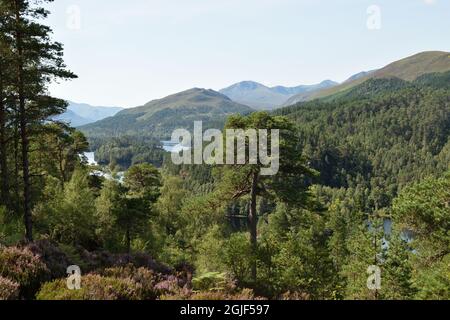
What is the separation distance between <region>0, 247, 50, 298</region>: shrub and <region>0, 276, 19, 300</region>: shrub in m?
0.73

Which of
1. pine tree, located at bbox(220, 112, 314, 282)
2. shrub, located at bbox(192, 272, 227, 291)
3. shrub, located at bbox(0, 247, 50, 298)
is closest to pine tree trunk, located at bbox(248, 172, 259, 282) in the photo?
pine tree, located at bbox(220, 112, 314, 282)

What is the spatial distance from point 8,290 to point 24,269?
2146mm

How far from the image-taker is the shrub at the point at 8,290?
8.71 metres

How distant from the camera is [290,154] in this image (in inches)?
857

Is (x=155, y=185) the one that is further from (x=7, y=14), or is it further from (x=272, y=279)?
(x=7, y=14)

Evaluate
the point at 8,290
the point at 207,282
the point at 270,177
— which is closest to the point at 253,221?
the point at 270,177

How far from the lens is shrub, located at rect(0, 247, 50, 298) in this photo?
10.3 m

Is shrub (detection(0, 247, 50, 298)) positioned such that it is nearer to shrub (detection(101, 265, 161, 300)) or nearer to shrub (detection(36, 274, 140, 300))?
shrub (detection(36, 274, 140, 300))

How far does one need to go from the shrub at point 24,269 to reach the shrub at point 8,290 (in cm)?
73

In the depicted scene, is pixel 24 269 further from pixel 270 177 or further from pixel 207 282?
pixel 270 177
